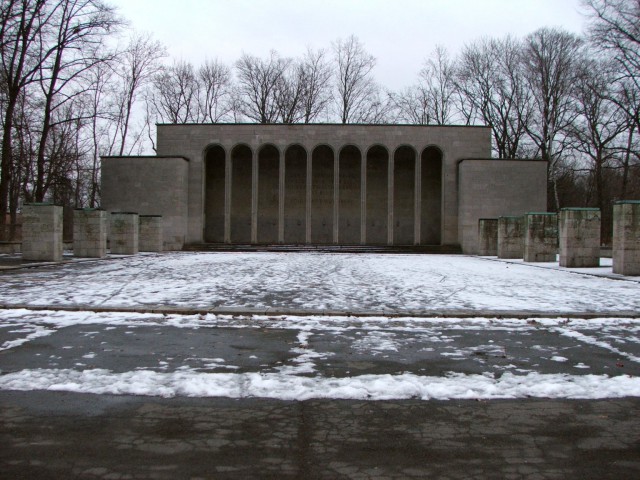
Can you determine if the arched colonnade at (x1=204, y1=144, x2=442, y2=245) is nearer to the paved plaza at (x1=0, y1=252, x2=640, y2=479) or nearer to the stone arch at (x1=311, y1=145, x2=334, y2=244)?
the stone arch at (x1=311, y1=145, x2=334, y2=244)

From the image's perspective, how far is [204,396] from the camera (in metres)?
4.30

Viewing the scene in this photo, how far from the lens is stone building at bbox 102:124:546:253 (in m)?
36.1

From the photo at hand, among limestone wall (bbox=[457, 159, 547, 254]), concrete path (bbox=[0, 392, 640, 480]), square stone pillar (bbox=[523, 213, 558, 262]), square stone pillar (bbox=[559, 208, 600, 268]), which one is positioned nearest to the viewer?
concrete path (bbox=[0, 392, 640, 480])

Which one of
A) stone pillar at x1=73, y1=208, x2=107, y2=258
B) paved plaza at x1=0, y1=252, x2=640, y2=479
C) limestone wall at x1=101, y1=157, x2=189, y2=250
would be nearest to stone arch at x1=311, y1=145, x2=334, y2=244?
limestone wall at x1=101, y1=157, x2=189, y2=250

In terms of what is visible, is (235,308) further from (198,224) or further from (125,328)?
(198,224)

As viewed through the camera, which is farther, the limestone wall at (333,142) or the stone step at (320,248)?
the limestone wall at (333,142)

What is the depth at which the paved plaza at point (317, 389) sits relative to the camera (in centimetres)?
315

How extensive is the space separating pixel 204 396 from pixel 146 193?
3404 centimetres

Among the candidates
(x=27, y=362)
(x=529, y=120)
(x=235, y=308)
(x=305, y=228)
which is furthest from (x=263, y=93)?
(x=27, y=362)

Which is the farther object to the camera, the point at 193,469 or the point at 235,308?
the point at 235,308

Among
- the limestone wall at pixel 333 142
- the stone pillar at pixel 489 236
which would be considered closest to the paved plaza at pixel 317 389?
the stone pillar at pixel 489 236

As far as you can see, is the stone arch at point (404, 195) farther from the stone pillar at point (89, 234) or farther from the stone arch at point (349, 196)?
the stone pillar at point (89, 234)

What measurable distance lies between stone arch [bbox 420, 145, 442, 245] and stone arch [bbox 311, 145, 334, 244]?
23.0 ft

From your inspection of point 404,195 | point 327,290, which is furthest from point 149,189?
point 327,290
